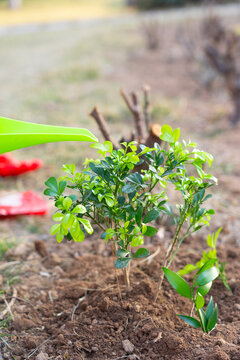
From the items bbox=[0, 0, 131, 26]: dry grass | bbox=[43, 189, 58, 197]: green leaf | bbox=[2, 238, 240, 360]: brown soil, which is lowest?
bbox=[2, 238, 240, 360]: brown soil

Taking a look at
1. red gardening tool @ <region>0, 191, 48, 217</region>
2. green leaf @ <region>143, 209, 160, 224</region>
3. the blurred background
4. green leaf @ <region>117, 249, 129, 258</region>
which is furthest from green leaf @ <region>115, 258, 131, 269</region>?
red gardening tool @ <region>0, 191, 48, 217</region>

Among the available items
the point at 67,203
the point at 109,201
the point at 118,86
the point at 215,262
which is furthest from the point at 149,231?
the point at 118,86

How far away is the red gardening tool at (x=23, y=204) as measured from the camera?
2.80 metres

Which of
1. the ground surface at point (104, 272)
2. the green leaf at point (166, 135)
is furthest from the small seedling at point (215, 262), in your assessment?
the green leaf at point (166, 135)

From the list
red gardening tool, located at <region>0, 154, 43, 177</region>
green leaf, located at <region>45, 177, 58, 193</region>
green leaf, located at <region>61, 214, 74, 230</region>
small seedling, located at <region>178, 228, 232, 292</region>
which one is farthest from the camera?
red gardening tool, located at <region>0, 154, 43, 177</region>

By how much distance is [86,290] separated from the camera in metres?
1.85

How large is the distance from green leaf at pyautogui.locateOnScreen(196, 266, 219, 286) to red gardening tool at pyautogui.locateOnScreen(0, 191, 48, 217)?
5.00 feet

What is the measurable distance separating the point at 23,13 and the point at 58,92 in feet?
43.0

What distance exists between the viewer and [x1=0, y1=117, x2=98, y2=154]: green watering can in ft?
4.66

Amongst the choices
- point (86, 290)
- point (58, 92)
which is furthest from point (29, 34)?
point (86, 290)

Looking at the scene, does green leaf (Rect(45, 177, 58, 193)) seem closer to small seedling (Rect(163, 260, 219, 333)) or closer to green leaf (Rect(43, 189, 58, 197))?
green leaf (Rect(43, 189, 58, 197))

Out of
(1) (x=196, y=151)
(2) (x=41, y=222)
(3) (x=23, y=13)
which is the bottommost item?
(2) (x=41, y=222)

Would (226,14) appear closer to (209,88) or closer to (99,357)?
(209,88)

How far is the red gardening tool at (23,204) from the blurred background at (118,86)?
0.17 ft
